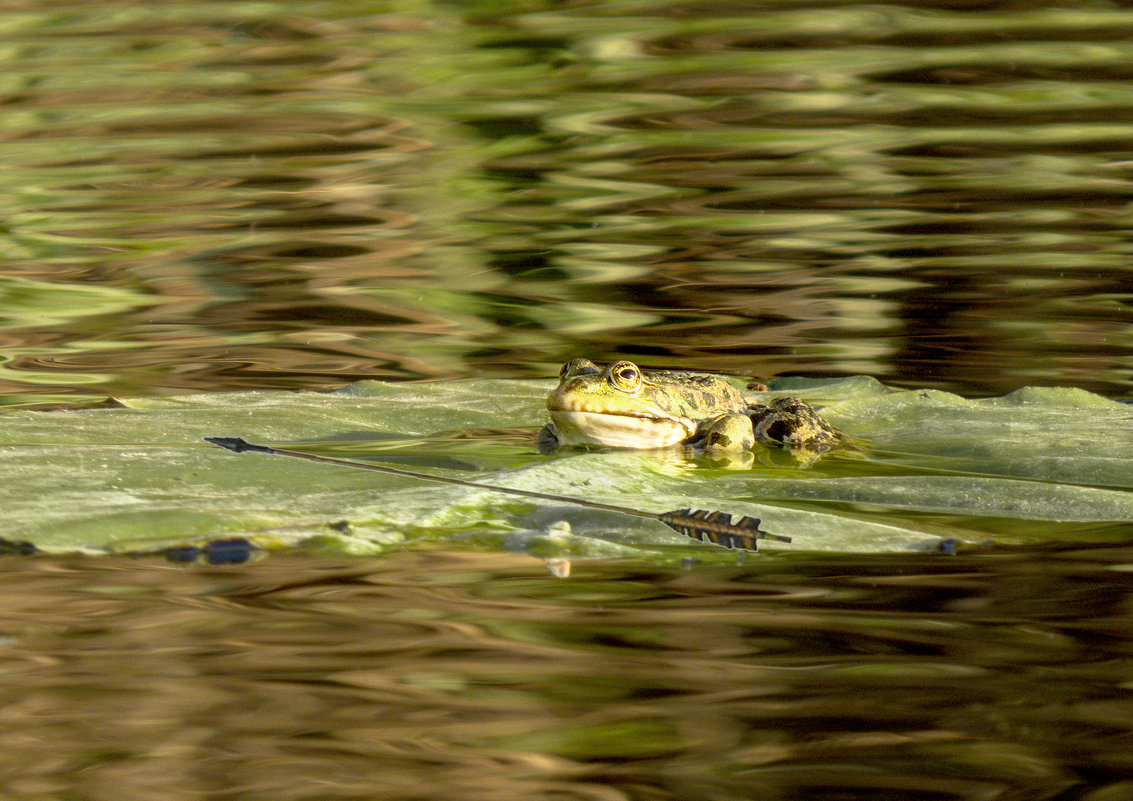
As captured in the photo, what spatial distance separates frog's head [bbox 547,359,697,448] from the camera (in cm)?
491

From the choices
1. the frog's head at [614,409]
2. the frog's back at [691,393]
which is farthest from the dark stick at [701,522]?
the frog's back at [691,393]

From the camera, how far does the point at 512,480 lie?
360 centimetres

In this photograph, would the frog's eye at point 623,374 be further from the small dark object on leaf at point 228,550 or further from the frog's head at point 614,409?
the small dark object on leaf at point 228,550

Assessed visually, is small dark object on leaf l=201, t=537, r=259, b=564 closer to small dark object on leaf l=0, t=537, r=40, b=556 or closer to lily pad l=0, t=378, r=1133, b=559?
lily pad l=0, t=378, r=1133, b=559

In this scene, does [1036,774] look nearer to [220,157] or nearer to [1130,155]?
[1130,155]

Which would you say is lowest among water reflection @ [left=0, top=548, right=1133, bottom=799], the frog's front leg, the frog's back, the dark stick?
the frog's front leg

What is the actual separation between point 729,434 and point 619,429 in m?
0.42

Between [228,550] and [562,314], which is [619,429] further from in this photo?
[562,314]

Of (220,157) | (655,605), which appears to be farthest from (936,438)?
(220,157)

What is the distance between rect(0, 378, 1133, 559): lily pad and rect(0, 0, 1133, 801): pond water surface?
0.35ft

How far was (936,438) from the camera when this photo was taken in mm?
4648

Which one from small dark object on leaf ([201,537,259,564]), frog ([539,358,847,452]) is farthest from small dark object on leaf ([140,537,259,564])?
frog ([539,358,847,452])

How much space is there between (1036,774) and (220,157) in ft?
29.6

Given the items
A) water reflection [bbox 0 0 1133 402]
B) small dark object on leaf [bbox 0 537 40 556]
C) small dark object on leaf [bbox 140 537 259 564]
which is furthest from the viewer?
water reflection [bbox 0 0 1133 402]
